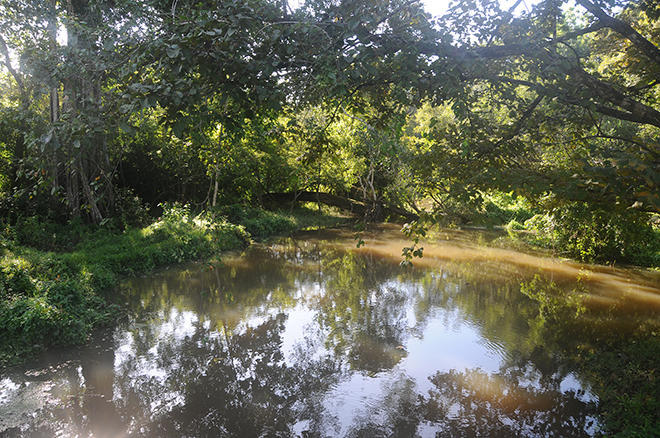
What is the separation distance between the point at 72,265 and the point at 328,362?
6.13 m

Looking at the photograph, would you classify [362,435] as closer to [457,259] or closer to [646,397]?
[646,397]

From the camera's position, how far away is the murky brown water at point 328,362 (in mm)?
4852

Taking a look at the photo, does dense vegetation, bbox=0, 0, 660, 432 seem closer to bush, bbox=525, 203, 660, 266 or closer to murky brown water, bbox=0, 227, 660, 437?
murky brown water, bbox=0, 227, 660, 437

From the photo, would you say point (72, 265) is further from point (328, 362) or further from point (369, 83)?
point (369, 83)

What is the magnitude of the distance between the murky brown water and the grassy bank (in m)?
0.46

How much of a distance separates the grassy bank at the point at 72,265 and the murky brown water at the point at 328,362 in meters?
0.46

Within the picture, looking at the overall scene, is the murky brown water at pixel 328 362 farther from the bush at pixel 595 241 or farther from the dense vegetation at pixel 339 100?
the bush at pixel 595 241

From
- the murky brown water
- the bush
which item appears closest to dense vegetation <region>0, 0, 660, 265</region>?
the murky brown water

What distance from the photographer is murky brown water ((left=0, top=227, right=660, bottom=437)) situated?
485cm

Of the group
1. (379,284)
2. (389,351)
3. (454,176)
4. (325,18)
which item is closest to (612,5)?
(454,176)

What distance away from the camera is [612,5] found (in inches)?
182

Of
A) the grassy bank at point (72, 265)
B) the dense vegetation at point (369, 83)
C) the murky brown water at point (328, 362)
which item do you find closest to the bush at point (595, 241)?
the murky brown water at point (328, 362)

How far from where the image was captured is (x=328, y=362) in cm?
638

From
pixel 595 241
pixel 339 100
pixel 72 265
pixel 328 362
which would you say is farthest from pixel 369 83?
pixel 595 241
